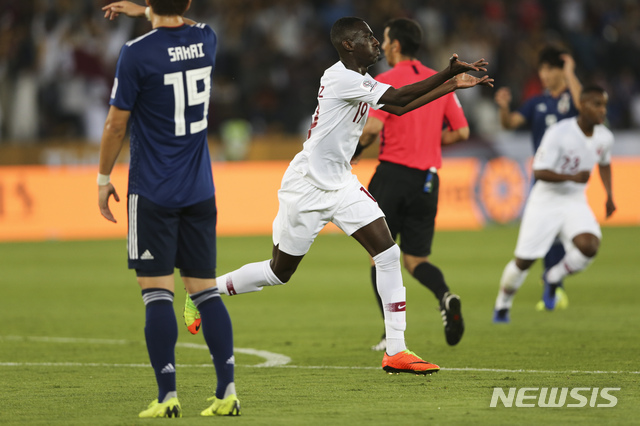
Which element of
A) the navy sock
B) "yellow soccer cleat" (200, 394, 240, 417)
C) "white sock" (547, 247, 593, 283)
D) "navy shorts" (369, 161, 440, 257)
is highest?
"navy shorts" (369, 161, 440, 257)

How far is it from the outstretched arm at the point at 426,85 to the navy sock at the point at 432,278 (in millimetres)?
2178

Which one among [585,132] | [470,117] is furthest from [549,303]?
[470,117]

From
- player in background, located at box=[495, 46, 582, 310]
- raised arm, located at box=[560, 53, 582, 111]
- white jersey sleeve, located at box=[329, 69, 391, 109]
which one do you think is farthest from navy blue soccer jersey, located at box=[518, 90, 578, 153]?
white jersey sleeve, located at box=[329, 69, 391, 109]

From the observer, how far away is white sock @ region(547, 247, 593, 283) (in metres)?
10.1

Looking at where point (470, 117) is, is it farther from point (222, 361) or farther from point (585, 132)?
point (222, 361)

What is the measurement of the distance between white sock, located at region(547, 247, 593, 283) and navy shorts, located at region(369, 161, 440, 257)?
2.32m

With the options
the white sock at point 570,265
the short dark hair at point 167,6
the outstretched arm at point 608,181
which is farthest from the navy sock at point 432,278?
the short dark hair at point 167,6

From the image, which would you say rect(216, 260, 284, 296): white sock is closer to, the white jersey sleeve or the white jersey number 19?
the white jersey sleeve

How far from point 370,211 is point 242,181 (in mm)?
12692

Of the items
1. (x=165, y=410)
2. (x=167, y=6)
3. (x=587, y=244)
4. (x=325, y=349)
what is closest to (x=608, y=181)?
(x=587, y=244)

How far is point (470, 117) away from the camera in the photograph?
76.1 ft

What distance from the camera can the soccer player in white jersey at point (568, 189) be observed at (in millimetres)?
9953

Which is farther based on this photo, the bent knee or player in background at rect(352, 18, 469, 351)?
the bent knee

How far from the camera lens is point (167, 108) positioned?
5410 mm
